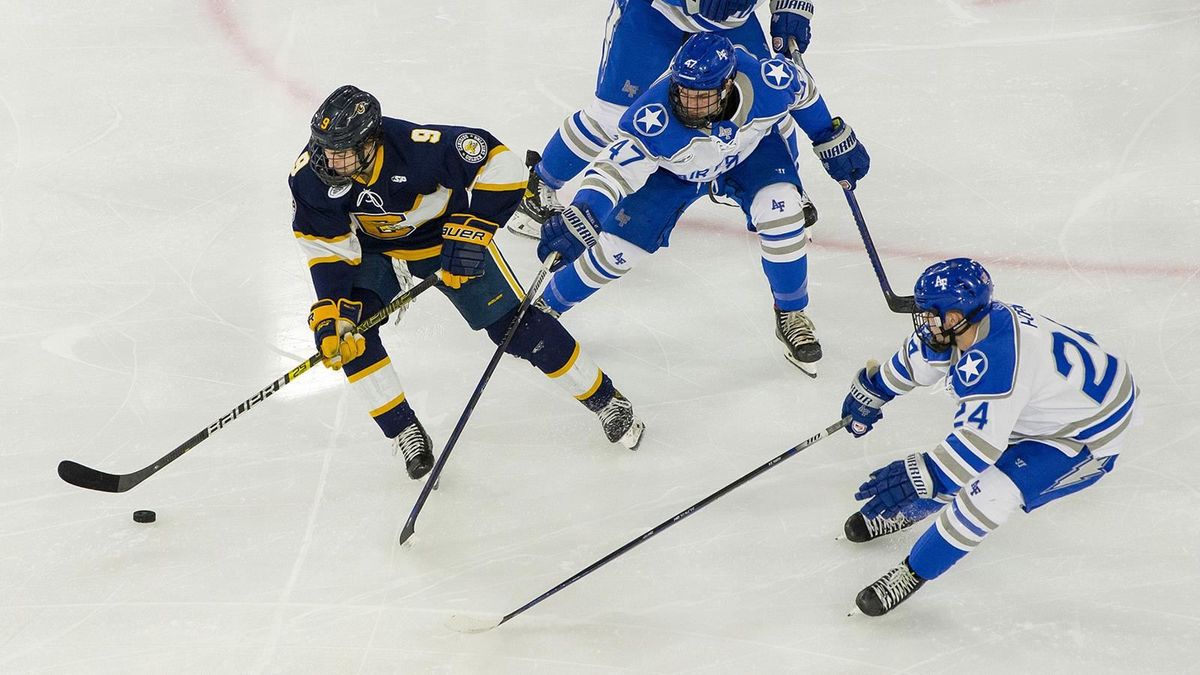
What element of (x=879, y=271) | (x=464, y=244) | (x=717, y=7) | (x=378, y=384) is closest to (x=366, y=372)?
(x=378, y=384)

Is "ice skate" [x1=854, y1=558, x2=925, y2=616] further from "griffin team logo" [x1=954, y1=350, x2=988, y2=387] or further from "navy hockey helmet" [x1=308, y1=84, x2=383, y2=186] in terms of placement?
"navy hockey helmet" [x1=308, y1=84, x2=383, y2=186]

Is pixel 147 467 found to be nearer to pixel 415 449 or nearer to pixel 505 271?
pixel 415 449

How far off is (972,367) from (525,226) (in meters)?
2.04

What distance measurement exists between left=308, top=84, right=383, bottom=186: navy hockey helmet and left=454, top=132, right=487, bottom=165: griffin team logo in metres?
0.23

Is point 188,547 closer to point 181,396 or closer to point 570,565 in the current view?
point 181,396

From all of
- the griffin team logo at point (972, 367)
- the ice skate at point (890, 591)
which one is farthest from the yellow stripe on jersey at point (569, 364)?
the griffin team logo at point (972, 367)

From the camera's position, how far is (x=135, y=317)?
155 inches

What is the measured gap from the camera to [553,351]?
11.1 ft

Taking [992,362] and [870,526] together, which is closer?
[992,362]

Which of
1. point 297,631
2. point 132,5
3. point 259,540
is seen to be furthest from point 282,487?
point 132,5

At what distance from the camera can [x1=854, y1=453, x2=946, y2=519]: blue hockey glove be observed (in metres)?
2.83

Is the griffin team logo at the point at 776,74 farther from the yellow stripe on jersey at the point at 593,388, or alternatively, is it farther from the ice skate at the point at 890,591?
the ice skate at the point at 890,591

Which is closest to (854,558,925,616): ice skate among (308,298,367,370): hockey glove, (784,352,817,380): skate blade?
(784,352,817,380): skate blade

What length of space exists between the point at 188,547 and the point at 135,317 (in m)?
1.07
